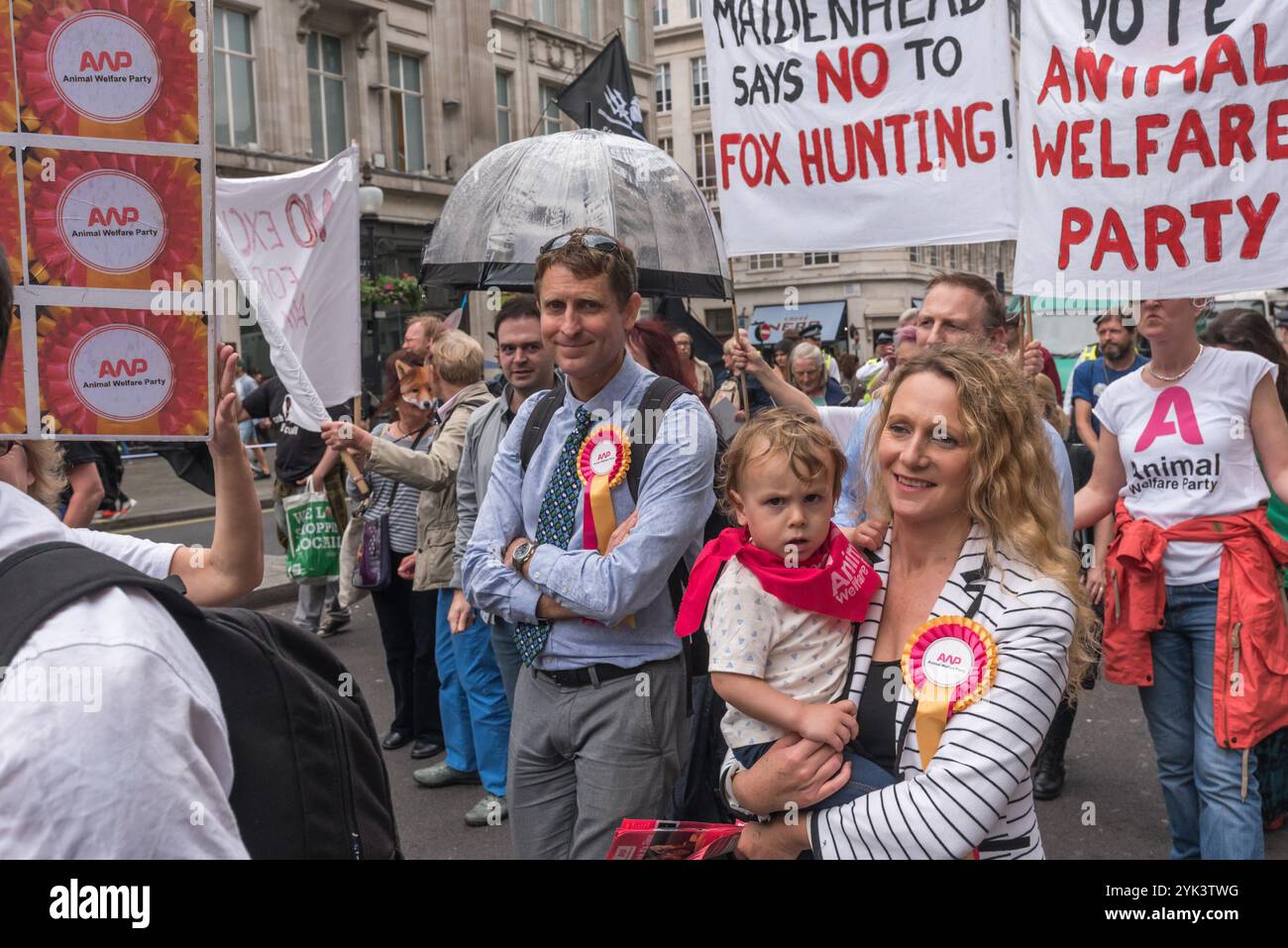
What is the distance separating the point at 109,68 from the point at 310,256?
256 cm

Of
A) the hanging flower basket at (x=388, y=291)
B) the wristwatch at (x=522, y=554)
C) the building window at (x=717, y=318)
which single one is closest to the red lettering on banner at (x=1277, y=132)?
the wristwatch at (x=522, y=554)

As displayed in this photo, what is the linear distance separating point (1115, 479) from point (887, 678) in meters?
2.40

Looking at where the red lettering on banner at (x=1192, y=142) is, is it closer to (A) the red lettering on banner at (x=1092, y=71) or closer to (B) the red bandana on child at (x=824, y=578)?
(A) the red lettering on banner at (x=1092, y=71)

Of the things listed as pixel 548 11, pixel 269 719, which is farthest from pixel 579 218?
pixel 548 11

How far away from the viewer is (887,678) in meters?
2.05

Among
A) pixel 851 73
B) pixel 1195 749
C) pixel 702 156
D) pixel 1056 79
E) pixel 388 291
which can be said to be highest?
pixel 702 156

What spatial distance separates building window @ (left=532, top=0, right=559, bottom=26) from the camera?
30.0 meters

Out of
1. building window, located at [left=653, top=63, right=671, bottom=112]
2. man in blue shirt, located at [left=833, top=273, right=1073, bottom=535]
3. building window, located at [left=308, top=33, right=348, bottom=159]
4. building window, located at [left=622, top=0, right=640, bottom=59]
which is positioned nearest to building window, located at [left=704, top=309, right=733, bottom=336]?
building window, located at [left=653, top=63, right=671, bottom=112]

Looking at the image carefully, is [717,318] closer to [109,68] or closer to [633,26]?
[633,26]

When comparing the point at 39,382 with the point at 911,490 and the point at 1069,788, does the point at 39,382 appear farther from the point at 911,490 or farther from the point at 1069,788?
the point at 1069,788

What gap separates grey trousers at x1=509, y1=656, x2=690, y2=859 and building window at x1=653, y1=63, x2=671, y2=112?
4989 cm

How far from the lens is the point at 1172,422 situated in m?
3.78
